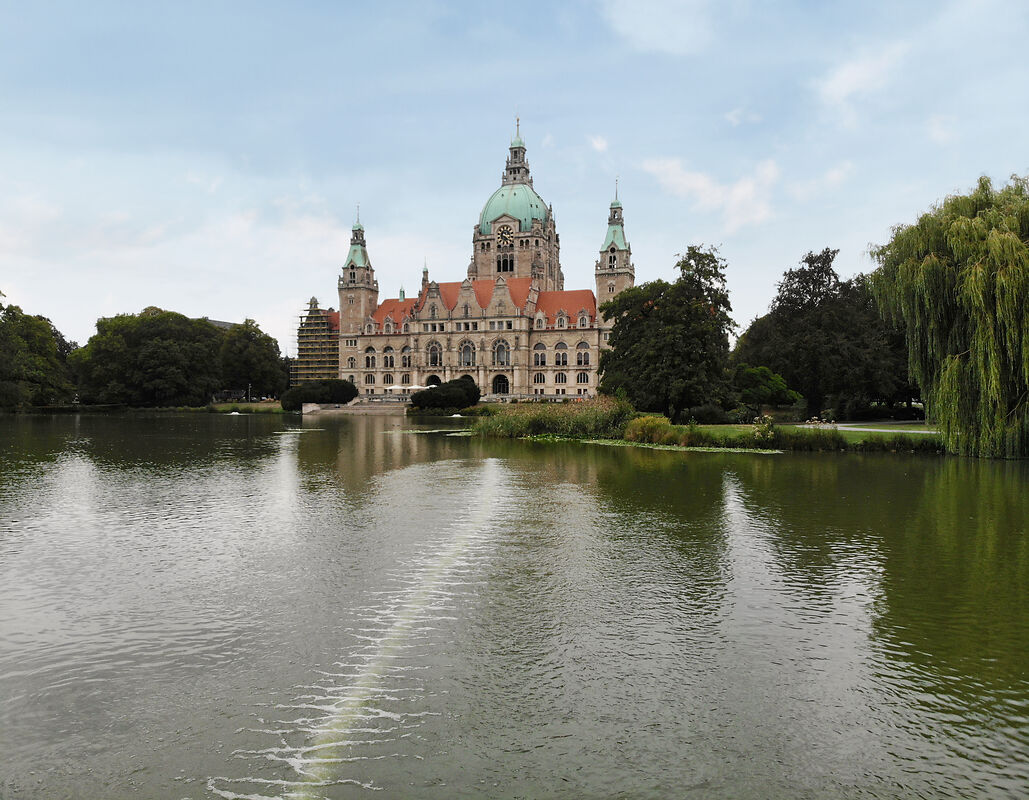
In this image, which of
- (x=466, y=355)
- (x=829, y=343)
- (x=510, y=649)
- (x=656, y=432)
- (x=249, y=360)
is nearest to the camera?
(x=510, y=649)

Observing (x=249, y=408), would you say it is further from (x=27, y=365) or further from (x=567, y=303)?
(x=567, y=303)

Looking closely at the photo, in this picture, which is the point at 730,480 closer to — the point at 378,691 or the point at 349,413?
the point at 378,691

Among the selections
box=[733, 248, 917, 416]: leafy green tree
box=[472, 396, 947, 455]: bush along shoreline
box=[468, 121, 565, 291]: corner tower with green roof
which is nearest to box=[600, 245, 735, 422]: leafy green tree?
box=[472, 396, 947, 455]: bush along shoreline

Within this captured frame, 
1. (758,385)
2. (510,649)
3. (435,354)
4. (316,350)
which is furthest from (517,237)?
(510,649)

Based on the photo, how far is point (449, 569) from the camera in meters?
10.4

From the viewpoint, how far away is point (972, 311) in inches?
913

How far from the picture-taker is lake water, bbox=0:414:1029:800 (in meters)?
5.25

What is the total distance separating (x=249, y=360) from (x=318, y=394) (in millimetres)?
15679

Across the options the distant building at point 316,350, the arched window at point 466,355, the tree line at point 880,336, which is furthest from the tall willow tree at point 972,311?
the distant building at point 316,350

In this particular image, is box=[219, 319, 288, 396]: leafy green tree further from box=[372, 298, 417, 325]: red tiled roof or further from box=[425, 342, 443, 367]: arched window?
box=[425, 342, 443, 367]: arched window

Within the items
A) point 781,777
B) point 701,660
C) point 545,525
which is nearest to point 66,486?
point 545,525

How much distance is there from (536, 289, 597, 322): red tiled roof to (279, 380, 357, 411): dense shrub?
25220mm

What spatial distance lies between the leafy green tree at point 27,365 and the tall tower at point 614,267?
5708 cm

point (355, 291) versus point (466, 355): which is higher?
point (355, 291)
